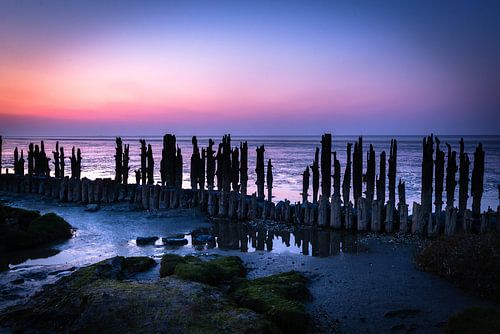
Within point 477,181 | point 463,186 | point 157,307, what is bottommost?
point 157,307

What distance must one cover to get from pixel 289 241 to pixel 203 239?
11.1 feet

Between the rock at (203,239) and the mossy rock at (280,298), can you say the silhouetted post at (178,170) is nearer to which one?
the rock at (203,239)

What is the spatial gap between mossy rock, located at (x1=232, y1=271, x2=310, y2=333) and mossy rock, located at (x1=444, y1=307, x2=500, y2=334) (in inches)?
97.3

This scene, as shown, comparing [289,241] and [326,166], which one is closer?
[289,241]

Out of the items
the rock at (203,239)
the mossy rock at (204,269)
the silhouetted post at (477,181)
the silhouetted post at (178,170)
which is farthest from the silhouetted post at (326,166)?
the silhouetted post at (178,170)

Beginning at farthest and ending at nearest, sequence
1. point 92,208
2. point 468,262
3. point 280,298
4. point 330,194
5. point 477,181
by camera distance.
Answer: point 92,208, point 330,194, point 477,181, point 468,262, point 280,298

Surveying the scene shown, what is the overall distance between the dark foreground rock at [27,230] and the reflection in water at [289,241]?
20.3 feet

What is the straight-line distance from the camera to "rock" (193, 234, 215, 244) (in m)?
14.4

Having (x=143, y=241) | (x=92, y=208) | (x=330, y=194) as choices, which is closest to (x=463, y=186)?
(x=330, y=194)

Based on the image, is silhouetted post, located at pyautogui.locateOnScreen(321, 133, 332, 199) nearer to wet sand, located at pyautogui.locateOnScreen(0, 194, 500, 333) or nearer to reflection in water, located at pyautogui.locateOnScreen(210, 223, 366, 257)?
reflection in water, located at pyautogui.locateOnScreen(210, 223, 366, 257)

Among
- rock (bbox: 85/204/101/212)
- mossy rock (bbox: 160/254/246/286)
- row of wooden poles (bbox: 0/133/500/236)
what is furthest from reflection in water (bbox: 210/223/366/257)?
rock (bbox: 85/204/101/212)

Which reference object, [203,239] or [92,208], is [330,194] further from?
[92,208]

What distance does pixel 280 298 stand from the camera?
24.4ft

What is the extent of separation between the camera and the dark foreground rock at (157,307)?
622cm
